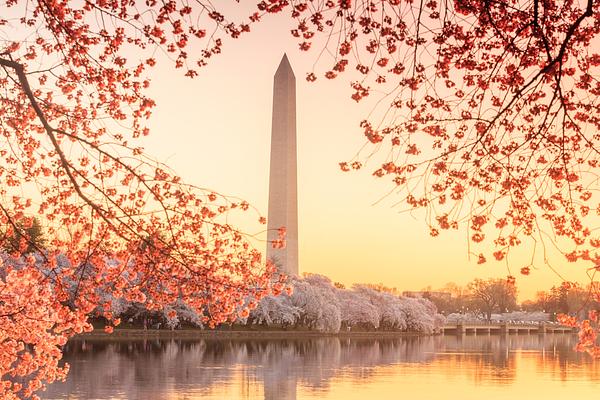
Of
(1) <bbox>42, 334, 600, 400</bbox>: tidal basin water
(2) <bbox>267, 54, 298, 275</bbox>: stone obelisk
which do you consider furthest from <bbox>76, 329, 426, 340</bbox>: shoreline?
(2) <bbox>267, 54, 298, 275</bbox>: stone obelisk

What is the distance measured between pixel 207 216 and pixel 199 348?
113 ft

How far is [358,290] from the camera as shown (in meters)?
77.5

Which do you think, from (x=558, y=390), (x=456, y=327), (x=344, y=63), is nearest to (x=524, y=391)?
(x=558, y=390)

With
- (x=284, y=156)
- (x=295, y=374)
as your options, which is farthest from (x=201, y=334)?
(x=295, y=374)

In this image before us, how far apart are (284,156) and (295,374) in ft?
91.0

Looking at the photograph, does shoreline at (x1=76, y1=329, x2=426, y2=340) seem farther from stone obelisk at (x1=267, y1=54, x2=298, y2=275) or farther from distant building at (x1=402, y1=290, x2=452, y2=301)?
distant building at (x1=402, y1=290, x2=452, y2=301)

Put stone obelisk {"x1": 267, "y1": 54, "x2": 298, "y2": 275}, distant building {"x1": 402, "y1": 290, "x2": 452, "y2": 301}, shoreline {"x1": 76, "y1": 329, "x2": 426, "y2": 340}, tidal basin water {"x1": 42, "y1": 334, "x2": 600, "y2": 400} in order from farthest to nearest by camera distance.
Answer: distant building {"x1": 402, "y1": 290, "x2": 452, "y2": 301}, stone obelisk {"x1": 267, "y1": 54, "x2": 298, "y2": 275}, shoreline {"x1": 76, "y1": 329, "x2": 426, "y2": 340}, tidal basin water {"x1": 42, "y1": 334, "x2": 600, "y2": 400}

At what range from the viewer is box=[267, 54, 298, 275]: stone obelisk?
5741cm

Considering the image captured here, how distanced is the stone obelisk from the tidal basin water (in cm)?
1236

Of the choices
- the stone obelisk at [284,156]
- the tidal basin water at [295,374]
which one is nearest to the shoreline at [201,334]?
the tidal basin water at [295,374]

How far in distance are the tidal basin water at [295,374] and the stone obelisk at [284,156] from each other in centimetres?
1236

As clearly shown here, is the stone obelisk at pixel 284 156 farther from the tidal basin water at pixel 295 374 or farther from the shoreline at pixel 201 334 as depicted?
the tidal basin water at pixel 295 374

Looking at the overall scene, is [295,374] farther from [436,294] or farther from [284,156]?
[436,294]

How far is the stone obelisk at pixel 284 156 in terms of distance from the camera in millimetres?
57406
